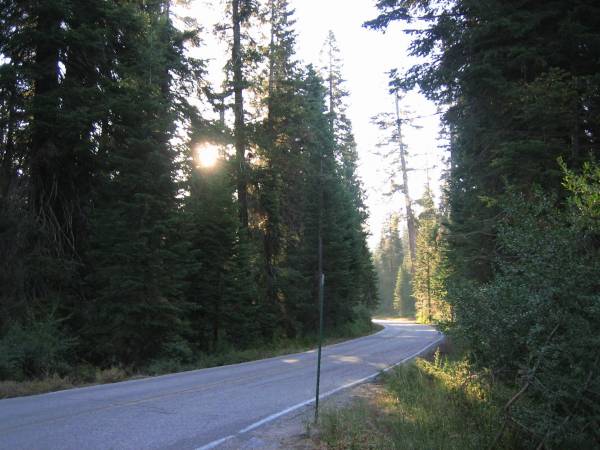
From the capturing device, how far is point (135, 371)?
1342 centimetres

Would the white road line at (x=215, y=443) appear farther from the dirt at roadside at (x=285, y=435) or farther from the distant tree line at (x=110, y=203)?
the distant tree line at (x=110, y=203)

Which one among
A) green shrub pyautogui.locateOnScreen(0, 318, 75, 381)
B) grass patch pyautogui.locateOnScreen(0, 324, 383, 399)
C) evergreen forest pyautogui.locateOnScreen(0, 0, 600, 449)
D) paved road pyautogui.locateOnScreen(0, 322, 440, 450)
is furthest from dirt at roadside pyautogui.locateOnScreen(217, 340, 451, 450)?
green shrub pyautogui.locateOnScreen(0, 318, 75, 381)

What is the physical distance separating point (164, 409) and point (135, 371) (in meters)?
6.09

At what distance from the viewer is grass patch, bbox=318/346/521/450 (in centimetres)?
569

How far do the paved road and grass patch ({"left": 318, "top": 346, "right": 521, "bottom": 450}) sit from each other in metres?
1.48

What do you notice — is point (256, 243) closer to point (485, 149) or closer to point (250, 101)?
point (250, 101)

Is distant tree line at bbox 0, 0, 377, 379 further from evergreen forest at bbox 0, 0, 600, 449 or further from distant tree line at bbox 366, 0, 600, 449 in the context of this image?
distant tree line at bbox 366, 0, 600, 449

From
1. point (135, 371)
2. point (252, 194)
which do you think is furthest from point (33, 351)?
point (252, 194)

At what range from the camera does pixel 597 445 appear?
512cm

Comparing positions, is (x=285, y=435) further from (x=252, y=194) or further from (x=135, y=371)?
(x=252, y=194)

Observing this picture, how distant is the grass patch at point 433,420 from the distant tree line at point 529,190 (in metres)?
0.30

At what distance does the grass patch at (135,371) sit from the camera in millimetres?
9812

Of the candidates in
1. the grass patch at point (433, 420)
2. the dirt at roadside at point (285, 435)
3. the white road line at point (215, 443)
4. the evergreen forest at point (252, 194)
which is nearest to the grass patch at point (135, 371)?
the evergreen forest at point (252, 194)

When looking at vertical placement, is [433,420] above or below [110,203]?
below
